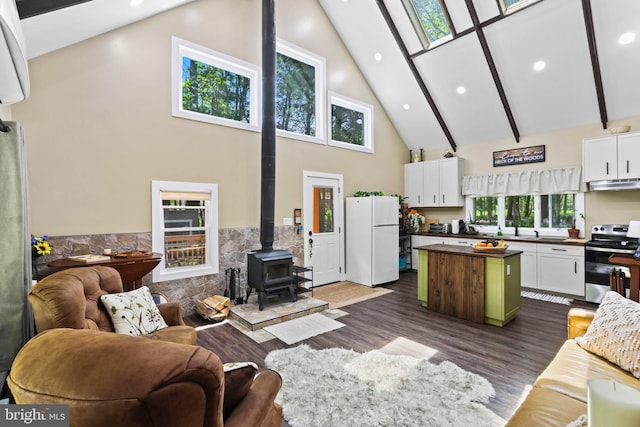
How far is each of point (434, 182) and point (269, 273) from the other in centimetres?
453

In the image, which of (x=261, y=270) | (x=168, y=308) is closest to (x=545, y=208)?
(x=261, y=270)

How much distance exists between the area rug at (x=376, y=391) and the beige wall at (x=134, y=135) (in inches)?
103

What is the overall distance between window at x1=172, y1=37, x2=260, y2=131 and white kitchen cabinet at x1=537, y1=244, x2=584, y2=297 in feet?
17.3

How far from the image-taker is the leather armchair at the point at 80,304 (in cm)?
183

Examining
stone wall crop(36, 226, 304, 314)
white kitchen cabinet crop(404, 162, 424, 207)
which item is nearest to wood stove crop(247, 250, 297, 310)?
stone wall crop(36, 226, 304, 314)

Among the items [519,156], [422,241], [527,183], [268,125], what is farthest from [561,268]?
[268,125]

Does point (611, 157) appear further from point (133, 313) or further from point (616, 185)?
point (133, 313)

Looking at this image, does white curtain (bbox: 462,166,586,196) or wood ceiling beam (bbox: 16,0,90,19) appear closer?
wood ceiling beam (bbox: 16,0,90,19)

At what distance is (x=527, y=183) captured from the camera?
5.93 metres

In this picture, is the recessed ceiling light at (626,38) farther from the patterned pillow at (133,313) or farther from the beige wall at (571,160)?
the patterned pillow at (133,313)

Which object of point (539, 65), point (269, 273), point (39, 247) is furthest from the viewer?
point (539, 65)

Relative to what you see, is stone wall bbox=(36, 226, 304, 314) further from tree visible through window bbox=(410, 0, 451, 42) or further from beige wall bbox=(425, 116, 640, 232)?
tree visible through window bbox=(410, 0, 451, 42)

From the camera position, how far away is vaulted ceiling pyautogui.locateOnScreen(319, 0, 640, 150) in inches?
177

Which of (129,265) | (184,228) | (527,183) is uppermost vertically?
(527,183)
